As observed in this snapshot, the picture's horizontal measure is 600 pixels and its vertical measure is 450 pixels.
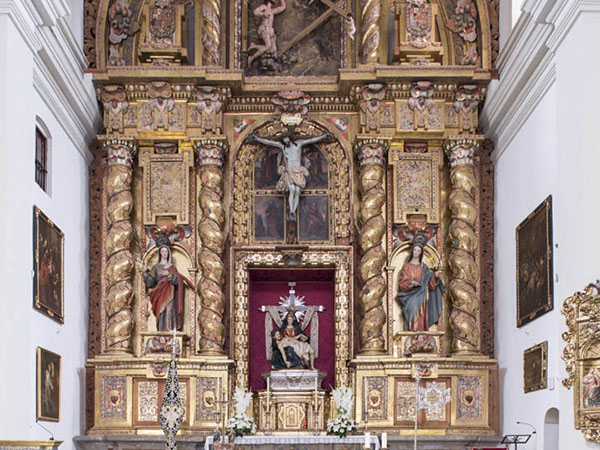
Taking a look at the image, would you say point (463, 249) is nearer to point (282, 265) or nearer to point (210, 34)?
point (282, 265)

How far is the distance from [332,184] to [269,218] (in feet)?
4.54

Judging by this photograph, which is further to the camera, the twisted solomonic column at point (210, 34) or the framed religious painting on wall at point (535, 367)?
the twisted solomonic column at point (210, 34)

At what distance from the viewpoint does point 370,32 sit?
22.2 m

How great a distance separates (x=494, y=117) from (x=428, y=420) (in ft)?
18.5

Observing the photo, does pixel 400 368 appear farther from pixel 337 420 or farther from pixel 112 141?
pixel 112 141

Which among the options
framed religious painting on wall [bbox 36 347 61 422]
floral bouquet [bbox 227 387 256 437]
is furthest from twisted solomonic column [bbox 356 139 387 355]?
framed religious painting on wall [bbox 36 347 61 422]

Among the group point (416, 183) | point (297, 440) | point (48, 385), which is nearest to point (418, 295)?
point (416, 183)

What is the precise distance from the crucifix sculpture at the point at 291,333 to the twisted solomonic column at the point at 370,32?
4569mm

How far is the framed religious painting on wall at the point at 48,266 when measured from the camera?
17453 mm

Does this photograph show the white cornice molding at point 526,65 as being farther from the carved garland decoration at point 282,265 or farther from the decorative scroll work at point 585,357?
the decorative scroll work at point 585,357

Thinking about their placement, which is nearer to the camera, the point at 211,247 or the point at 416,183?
the point at 211,247

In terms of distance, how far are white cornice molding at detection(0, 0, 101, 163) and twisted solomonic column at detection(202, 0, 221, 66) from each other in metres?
2.26

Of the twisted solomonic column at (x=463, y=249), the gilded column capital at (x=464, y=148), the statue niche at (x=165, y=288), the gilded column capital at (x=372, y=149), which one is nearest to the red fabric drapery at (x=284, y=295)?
the statue niche at (x=165, y=288)

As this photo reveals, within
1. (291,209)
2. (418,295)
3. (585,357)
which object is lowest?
(585,357)
